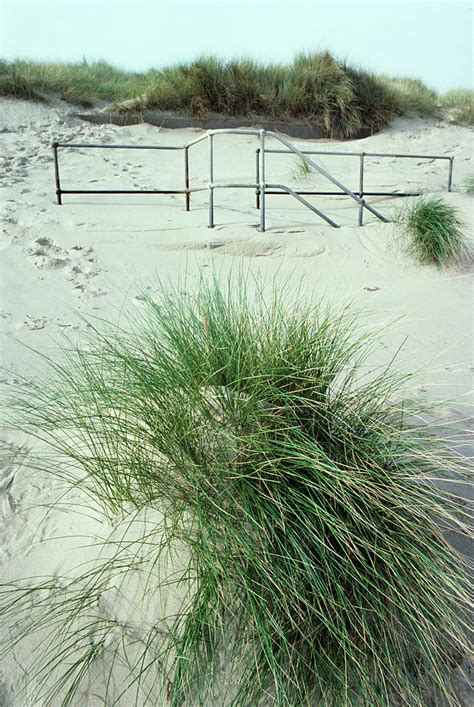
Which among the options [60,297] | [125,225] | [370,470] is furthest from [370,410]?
[125,225]

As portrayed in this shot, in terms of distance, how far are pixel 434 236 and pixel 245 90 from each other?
26.4 ft

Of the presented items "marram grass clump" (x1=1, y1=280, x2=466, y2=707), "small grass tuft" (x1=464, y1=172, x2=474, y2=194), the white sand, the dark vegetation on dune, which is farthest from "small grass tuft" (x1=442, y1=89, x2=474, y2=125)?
"marram grass clump" (x1=1, y1=280, x2=466, y2=707)

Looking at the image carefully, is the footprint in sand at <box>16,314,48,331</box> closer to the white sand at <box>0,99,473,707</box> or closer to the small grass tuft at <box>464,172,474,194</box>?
the white sand at <box>0,99,473,707</box>

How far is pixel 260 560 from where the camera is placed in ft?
6.48

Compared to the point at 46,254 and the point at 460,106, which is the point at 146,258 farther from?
the point at 460,106

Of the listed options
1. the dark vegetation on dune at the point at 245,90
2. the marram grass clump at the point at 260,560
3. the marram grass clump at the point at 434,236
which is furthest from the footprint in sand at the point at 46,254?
the dark vegetation on dune at the point at 245,90

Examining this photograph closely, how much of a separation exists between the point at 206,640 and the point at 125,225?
5920 mm

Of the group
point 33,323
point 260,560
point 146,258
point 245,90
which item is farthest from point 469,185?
point 260,560

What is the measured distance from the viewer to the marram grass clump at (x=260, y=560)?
1.98 m

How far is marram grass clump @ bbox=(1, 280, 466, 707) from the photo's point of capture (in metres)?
1.98

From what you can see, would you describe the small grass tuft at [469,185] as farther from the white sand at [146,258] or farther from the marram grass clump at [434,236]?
the marram grass clump at [434,236]

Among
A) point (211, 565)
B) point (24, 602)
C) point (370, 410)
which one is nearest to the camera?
point (211, 565)

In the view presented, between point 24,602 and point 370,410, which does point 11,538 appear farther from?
point 370,410

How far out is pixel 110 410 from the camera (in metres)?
2.69
